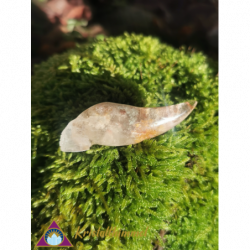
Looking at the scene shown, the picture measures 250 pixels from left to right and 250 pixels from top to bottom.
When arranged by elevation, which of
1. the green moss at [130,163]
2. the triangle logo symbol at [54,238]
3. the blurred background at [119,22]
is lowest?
the triangle logo symbol at [54,238]

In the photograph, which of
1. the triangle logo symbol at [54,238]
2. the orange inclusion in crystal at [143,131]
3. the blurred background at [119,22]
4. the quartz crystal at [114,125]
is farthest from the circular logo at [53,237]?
the blurred background at [119,22]

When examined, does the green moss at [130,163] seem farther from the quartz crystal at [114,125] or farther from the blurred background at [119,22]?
the blurred background at [119,22]

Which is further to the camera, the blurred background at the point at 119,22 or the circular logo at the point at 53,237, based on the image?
the blurred background at the point at 119,22

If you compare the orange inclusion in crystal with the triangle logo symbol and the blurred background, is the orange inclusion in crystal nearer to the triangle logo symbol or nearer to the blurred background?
the triangle logo symbol

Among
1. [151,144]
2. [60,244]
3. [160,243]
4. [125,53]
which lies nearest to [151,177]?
[151,144]

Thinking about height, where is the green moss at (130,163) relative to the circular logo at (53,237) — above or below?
above

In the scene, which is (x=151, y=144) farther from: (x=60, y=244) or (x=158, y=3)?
(x=158, y=3)

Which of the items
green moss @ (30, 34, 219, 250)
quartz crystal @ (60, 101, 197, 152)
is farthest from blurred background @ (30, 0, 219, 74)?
quartz crystal @ (60, 101, 197, 152)
